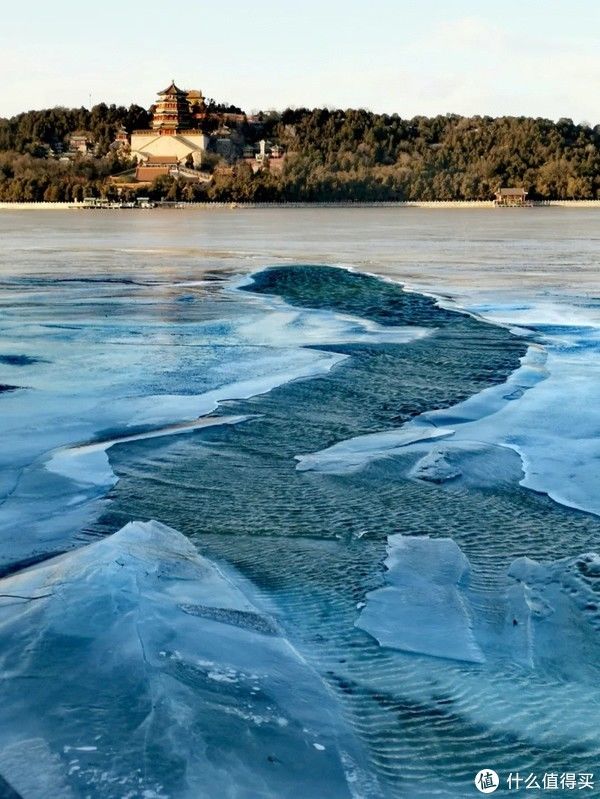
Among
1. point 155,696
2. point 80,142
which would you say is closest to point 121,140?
point 80,142

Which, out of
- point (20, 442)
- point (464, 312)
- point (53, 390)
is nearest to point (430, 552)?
point (20, 442)

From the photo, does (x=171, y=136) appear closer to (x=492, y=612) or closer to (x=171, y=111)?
(x=171, y=111)

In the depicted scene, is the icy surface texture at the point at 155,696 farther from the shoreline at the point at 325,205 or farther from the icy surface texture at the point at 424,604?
the shoreline at the point at 325,205

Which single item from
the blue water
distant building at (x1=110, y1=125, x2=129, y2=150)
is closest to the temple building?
distant building at (x1=110, y1=125, x2=129, y2=150)

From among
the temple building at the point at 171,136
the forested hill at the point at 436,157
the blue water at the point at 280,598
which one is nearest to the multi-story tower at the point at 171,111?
the temple building at the point at 171,136

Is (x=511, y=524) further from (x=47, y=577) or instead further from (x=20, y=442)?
(x=20, y=442)

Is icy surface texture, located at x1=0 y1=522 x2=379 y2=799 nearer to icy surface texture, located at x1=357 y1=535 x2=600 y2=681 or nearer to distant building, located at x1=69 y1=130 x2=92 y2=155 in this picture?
icy surface texture, located at x1=357 y1=535 x2=600 y2=681
